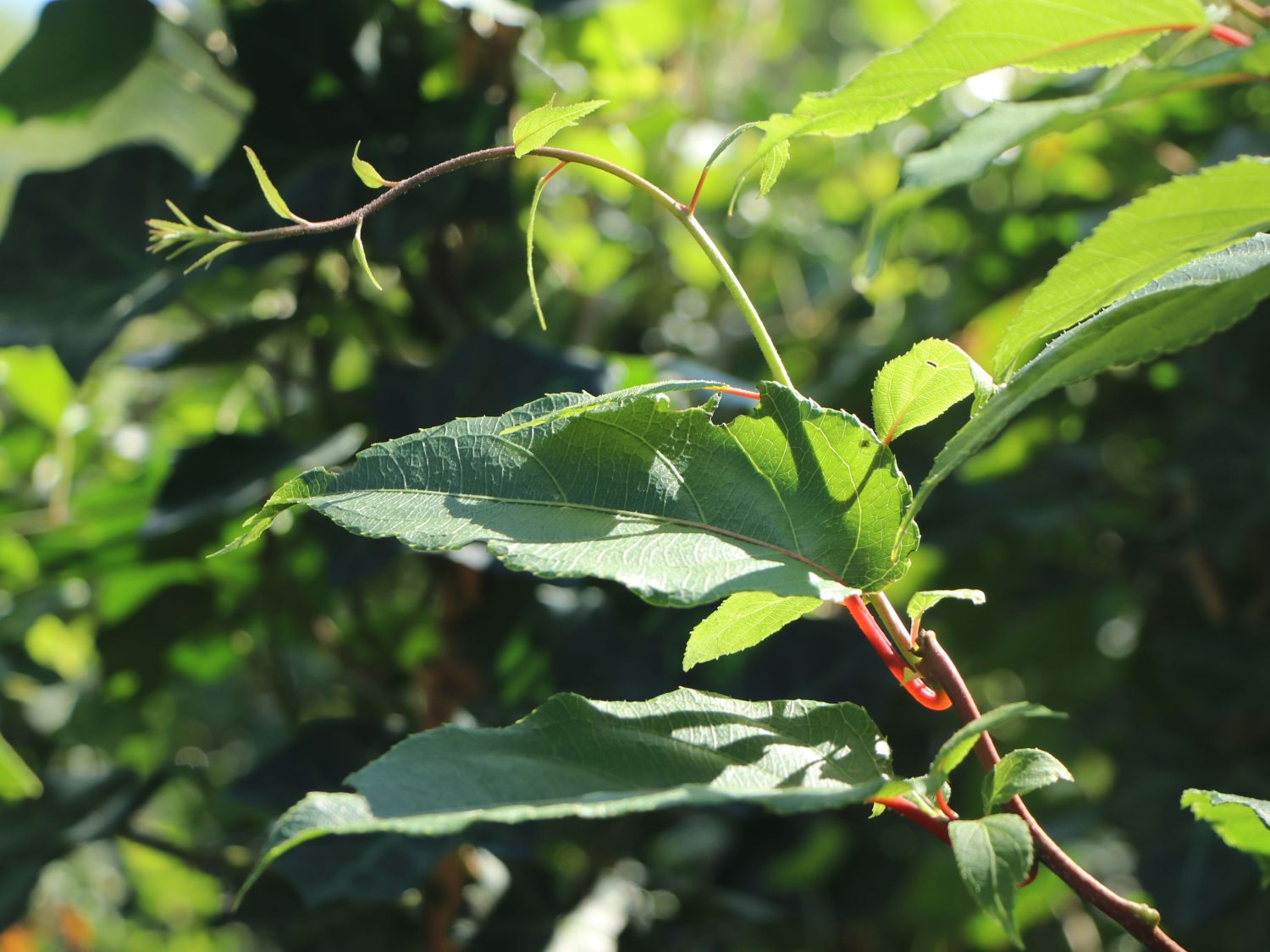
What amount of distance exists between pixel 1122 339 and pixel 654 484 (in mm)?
125

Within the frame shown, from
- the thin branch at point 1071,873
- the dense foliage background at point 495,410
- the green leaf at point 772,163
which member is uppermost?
the green leaf at point 772,163

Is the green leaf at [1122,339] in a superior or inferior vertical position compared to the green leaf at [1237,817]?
superior

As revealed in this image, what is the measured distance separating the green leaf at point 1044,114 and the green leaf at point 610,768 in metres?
0.15

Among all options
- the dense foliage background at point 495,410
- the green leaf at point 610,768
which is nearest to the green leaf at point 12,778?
the dense foliage background at point 495,410

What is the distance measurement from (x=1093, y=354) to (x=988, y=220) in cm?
77

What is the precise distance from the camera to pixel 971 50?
0.98 feet

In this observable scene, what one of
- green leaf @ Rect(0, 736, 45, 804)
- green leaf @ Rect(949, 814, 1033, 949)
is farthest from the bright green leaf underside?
green leaf @ Rect(0, 736, 45, 804)

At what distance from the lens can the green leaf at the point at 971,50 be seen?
294 mm

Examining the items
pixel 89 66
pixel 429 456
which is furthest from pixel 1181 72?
pixel 89 66

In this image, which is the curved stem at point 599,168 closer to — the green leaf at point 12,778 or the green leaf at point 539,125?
the green leaf at point 539,125

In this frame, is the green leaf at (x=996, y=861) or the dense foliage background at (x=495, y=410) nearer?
the green leaf at (x=996, y=861)

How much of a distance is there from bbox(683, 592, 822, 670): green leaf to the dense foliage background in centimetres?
13

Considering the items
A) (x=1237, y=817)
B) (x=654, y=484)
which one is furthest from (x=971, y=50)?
(x=1237, y=817)

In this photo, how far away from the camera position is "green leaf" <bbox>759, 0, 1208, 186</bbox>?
0.29 metres
